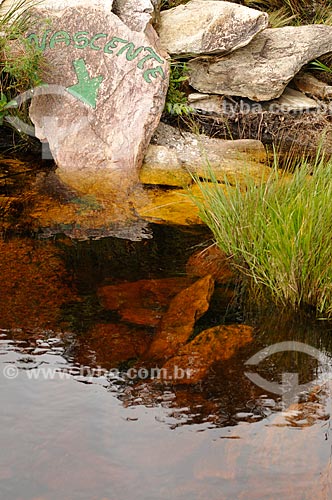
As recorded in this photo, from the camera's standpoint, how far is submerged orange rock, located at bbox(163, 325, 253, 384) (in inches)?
130

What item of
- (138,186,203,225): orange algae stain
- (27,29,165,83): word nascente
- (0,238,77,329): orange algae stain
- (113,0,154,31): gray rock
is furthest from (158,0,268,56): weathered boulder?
(0,238,77,329): orange algae stain

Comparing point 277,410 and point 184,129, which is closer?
point 277,410

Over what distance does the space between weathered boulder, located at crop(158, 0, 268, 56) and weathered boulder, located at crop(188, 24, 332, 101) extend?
0.22 m

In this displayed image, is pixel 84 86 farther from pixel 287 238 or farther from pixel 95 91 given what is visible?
pixel 287 238

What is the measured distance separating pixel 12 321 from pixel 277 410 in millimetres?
1549

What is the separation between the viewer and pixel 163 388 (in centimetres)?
322

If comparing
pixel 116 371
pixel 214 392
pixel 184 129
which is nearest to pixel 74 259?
pixel 116 371

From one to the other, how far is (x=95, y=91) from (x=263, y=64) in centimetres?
193

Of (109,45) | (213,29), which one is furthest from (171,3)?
(109,45)

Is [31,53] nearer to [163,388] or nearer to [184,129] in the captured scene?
[184,129]

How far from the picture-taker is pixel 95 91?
636 cm

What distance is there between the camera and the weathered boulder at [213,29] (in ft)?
22.4

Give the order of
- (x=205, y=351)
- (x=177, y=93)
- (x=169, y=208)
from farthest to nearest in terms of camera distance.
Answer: (x=177, y=93) → (x=169, y=208) → (x=205, y=351)

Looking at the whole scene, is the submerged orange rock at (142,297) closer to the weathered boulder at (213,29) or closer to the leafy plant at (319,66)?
the weathered boulder at (213,29)
